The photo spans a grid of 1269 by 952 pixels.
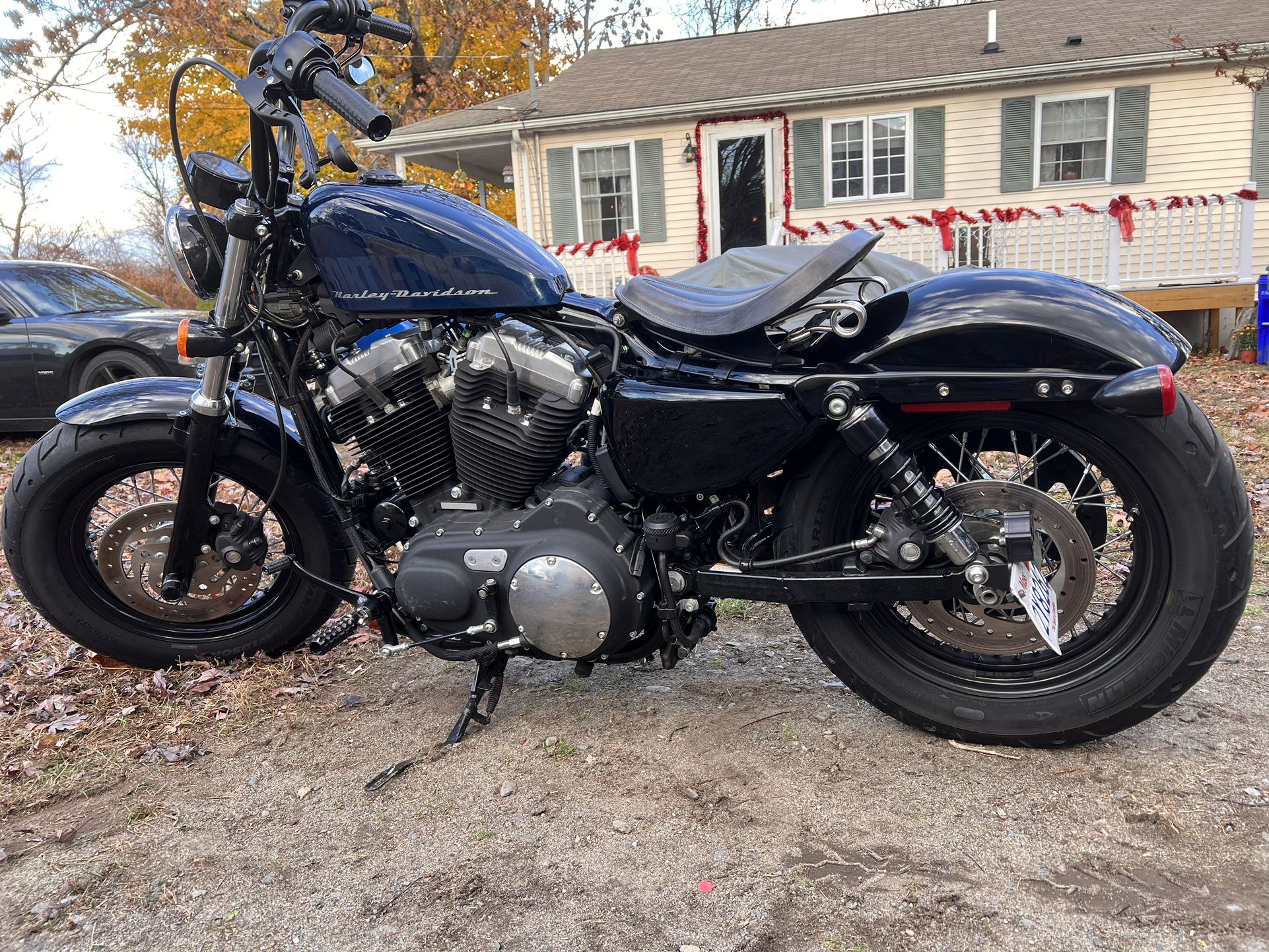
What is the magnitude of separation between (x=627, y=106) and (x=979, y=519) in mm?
13096

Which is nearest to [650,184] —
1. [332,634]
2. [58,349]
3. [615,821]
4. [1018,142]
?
[1018,142]

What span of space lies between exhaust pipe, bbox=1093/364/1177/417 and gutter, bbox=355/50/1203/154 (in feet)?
38.1

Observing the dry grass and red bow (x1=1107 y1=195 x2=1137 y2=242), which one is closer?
the dry grass

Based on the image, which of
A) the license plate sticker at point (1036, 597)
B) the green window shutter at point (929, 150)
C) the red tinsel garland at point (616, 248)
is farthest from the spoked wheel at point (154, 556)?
the green window shutter at point (929, 150)

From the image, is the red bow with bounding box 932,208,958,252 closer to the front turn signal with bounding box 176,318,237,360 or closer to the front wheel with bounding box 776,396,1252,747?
the front wheel with bounding box 776,396,1252,747

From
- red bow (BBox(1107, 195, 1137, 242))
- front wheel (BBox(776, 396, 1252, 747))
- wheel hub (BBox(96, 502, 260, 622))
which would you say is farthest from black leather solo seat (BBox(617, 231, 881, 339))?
red bow (BBox(1107, 195, 1137, 242))

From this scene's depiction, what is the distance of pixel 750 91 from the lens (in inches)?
537

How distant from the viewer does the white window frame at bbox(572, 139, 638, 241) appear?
14266mm

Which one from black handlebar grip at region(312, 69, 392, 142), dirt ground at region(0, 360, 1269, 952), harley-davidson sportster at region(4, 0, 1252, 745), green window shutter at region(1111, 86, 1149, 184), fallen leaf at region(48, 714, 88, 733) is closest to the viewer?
dirt ground at region(0, 360, 1269, 952)

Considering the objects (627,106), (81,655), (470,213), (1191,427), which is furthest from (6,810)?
(627,106)

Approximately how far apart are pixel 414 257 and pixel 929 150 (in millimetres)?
12520

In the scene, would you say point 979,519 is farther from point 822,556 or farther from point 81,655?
point 81,655

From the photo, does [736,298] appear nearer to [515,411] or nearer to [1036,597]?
[515,411]

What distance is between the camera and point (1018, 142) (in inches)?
504
